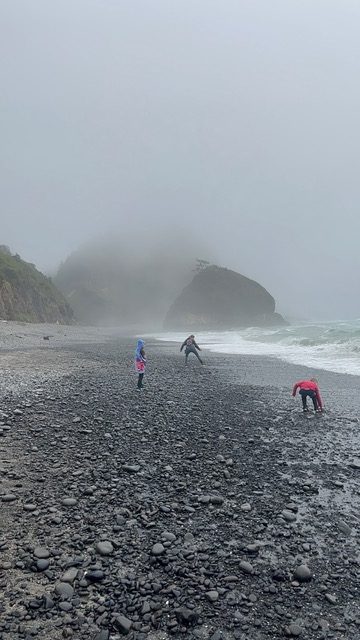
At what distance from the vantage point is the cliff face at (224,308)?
18725 cm

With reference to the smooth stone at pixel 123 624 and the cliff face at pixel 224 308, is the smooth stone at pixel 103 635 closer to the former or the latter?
the smooth stone at pixel 123 624

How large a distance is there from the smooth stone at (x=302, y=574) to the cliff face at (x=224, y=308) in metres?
176

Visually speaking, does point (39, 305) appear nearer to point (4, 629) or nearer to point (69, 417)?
point (69, 417)

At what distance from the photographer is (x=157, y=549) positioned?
5.61 meters

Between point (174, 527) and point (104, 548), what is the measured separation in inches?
50.1

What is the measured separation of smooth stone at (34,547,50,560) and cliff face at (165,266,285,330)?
578 ft

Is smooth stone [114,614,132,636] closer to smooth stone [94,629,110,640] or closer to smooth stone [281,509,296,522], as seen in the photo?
smooth stone [94,629,110,640]

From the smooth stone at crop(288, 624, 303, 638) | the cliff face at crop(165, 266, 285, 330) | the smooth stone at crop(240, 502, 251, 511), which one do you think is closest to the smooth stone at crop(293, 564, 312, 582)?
the smooth stone at crop(288, 624, 303, 638)

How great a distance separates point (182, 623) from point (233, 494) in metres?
→ 3.42

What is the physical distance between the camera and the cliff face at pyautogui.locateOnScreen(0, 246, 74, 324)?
8388 centimetres

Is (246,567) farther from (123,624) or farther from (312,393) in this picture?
(312,393)

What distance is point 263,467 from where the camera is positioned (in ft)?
29.5

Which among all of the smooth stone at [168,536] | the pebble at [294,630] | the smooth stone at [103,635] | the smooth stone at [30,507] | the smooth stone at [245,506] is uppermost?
the smooth stone at [30,507]

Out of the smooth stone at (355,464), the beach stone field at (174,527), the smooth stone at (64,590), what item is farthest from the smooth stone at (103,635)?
the smooth stone at (355,464)
